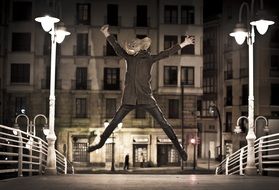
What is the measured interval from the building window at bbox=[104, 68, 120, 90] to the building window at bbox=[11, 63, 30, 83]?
313 inches

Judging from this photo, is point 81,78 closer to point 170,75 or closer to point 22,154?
point 170,75

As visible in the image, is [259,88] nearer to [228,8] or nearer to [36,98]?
[228,8]

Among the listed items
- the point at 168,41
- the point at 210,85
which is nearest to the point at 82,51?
the point at 168,41

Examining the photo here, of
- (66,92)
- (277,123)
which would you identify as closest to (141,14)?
(66,92)

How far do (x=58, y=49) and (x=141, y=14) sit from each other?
9.50 meters

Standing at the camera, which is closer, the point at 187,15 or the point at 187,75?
the point at 187,75

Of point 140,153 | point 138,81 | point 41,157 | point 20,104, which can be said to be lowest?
point 140,153

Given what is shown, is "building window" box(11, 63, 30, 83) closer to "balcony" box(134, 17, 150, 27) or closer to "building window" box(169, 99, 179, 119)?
"balcony" box(134, 17, 150, 27)

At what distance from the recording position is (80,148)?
5378cm

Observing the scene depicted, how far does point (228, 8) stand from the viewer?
226 ft

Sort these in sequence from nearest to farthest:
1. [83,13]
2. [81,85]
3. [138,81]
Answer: [138,81] → [81,85] → [83,13]

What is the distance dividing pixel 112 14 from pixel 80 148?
47.8ft

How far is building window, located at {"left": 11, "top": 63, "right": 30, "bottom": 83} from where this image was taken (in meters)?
54.7

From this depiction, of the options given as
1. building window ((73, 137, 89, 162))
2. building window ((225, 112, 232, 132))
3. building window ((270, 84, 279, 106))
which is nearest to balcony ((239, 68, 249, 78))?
building window ((270, 84, 279, 106))
